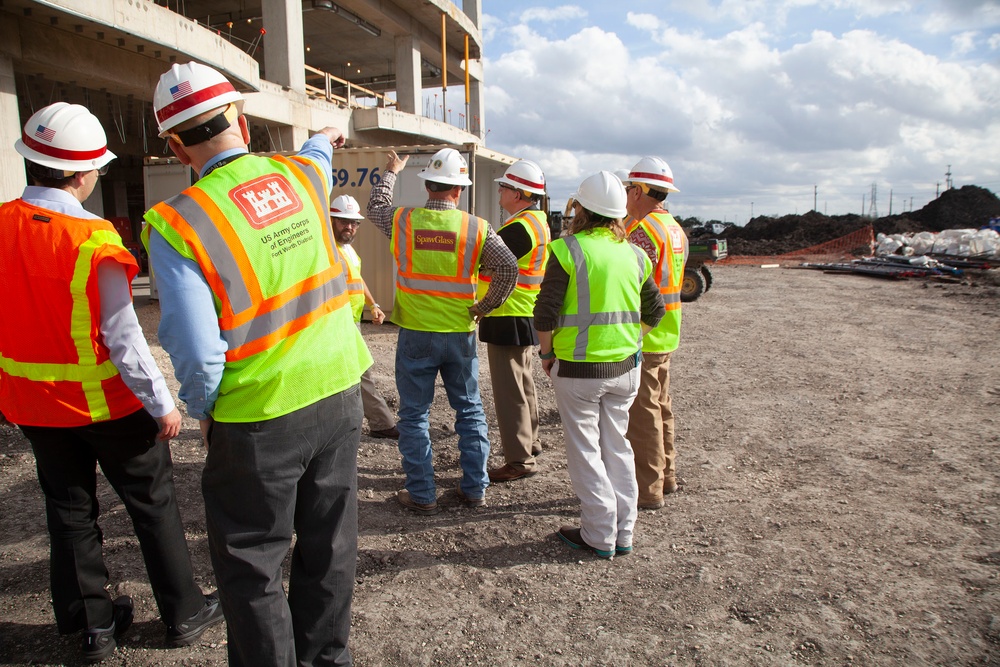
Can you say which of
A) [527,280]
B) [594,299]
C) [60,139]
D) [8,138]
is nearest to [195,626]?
[60,139]

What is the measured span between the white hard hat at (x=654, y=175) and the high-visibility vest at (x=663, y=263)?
Result: 189 mm

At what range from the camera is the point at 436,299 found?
369cm

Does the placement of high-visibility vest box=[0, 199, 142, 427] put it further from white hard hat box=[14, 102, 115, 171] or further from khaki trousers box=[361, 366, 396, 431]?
khaki trousers box=[361, 366, 396, 431]

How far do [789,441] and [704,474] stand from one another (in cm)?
116

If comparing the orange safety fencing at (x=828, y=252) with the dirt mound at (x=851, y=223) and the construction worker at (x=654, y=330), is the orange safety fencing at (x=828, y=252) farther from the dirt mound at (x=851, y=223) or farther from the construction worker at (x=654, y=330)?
the construction worker at (x=654, y=330)

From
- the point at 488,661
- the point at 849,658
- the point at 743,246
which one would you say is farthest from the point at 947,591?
the point at 743,246

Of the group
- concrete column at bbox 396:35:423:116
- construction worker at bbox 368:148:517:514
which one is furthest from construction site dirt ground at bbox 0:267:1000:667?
concrete column at bbox 396:35:423:116

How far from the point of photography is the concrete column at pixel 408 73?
77.0ft

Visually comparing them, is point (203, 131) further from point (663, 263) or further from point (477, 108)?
point (477, 108)

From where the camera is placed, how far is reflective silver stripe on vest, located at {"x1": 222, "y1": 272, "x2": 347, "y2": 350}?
6.06 feet

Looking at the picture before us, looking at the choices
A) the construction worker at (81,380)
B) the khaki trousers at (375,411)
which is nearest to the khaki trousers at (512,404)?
the khaki trousers at (375,411)

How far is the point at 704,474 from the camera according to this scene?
4.53 m

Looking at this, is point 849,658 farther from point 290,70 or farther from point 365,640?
point 290,70

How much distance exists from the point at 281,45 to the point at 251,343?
1753 centimetres
